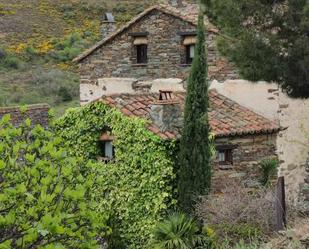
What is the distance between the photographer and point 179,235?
12.3m

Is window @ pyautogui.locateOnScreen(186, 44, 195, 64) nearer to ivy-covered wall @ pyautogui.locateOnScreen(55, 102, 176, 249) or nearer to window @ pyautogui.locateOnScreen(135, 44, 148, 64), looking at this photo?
window @ pyautogui.locateOnScreen(135, 44, 148, 64)

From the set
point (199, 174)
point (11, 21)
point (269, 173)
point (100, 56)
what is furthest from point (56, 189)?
point (11, 21)

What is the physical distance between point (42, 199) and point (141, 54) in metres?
12.4

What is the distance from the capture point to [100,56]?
62.4ft

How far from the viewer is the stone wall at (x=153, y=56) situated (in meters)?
17.7

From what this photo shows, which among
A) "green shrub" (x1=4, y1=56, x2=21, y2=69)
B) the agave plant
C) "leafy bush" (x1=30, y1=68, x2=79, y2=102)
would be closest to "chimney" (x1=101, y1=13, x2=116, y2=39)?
the agave plant

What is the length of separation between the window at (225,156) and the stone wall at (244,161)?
92mm

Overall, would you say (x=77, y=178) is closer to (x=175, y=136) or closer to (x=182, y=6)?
(x=175, y=136)

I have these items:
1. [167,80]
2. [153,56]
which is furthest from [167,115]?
[153,56]

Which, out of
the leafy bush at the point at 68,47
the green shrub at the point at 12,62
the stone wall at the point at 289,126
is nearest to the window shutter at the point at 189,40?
the stone wall at the point at 289,126

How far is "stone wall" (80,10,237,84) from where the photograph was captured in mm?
17734

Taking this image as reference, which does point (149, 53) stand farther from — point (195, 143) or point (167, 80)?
point (195, 143)

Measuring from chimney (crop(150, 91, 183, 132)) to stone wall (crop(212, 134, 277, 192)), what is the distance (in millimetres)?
1247

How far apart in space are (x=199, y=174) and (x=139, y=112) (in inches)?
85.4
